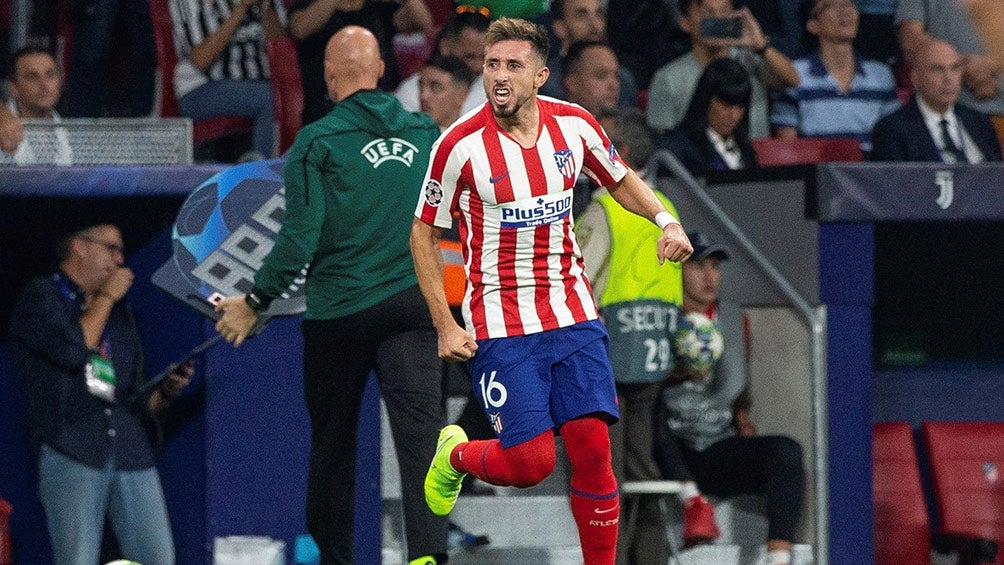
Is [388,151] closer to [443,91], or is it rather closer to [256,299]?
[256,299]

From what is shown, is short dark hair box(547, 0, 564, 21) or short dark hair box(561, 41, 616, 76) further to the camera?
short dark hair box(547, 0, 564, 21)

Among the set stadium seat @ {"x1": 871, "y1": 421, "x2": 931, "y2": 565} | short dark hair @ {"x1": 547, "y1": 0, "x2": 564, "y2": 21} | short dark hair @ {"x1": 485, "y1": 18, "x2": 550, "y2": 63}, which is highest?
short dark hair @ {"x1": 547, "y1": 0, "x2": 564, "y2": 21}

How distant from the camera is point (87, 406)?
276 inches

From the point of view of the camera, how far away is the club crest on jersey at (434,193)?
511cm

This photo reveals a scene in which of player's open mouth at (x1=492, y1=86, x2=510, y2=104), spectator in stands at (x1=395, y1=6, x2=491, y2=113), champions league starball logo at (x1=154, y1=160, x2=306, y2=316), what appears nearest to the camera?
player's open mouth at (x1=492, y1=86, x2=510, y2=104)

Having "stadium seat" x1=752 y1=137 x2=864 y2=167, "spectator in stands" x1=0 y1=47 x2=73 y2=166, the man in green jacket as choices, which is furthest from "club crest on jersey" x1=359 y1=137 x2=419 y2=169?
"stadium seat" x1=752 y1=137 x2=864 y2=167

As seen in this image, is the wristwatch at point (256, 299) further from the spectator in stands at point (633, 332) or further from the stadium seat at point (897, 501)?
the stadium seat at point (897, 501)

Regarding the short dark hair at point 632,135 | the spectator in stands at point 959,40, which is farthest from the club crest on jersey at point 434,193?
the spectator in stands at point 959,40

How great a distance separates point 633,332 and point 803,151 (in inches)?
97.5

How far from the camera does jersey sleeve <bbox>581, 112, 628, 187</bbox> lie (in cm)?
521

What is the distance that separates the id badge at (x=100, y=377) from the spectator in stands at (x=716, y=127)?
10.4 ft

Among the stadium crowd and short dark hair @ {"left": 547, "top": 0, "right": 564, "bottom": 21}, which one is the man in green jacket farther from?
short dark hair @ {"left": 547, "top": 0, "right": 564, "bottom": 21}

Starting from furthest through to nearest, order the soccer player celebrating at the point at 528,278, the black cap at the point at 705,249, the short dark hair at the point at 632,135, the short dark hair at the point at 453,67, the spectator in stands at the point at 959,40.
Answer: the spectator in stands at the point at 959,40 < the short dark hair at the point at 453,67 < the black cap at the point at 705,249 < the short dark hair at the point at 632,135 < the soccer player celebrating at the point at 528,278

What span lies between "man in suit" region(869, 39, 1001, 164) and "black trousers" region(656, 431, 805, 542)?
Answer: 202 centimetres
